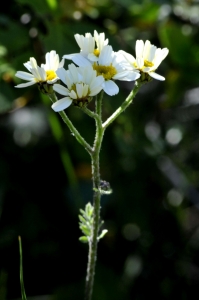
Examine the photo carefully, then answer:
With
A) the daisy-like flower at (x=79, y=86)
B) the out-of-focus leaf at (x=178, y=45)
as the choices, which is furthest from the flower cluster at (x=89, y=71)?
the out-of-focus leaf at (x=178, y=45)

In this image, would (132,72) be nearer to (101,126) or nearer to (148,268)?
(101,126)

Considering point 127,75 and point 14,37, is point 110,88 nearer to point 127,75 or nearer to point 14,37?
point 127,75

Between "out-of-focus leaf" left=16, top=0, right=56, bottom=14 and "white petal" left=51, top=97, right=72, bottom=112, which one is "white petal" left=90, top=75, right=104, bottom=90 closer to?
"white petal" left=51, top=97, right=72, bottom=112

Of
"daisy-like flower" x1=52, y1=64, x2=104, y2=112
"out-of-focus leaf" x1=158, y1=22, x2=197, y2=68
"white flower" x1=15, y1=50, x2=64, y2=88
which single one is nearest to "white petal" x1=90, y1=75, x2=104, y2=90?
"daisy-like flower" x1=52, y1=64, x2=104, y2=112

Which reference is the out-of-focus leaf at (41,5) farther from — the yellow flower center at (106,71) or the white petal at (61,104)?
the white petal at (61,104)

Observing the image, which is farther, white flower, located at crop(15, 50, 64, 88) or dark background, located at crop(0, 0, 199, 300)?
dark background, located at crop(0, 0, 199, 300)

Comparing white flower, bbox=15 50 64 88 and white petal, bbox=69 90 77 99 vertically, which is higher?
white flower, bbox=15 50 64 88

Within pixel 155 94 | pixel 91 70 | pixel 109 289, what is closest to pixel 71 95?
pixel 91 70
